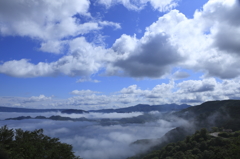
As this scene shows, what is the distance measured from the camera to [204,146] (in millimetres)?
121438

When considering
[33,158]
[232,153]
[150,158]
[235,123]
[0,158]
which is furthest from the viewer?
[235,123]

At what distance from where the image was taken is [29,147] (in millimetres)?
37031

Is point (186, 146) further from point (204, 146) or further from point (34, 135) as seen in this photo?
point (34, 135)

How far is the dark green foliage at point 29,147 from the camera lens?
3594 cm

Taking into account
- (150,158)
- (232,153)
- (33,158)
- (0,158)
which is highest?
(0,158)

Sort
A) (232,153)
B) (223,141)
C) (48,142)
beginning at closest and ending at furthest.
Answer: (232,153) → (48,142) → (223,141)

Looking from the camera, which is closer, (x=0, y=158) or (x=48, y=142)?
(x=0, y=158)

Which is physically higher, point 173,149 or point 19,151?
point 19,151

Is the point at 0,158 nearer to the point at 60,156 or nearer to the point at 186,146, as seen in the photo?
the point at 60,156

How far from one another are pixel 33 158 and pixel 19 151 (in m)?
4.56

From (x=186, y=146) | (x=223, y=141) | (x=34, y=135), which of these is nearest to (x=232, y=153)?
(x=34, y=135)

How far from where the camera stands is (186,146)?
138750 mm

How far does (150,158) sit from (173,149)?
4078 centimetres

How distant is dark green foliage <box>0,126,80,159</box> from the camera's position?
35.9 meters
